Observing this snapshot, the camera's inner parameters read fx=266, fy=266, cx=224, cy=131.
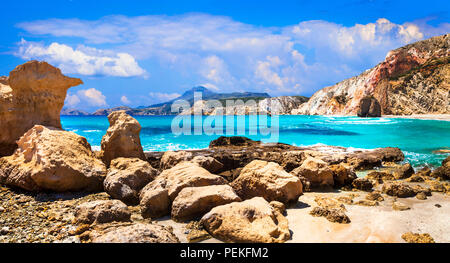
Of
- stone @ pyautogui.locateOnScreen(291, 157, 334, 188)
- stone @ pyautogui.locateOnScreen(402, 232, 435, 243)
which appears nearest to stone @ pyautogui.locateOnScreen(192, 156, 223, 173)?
stone @ pyautogui.locateOnScreen(291, 157, 334, 188)

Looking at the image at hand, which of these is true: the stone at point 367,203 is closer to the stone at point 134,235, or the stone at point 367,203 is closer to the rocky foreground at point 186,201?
the rocky foreground at point 186,201

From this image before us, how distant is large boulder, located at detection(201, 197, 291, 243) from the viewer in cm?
461

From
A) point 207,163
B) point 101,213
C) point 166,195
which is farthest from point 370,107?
point 101,213

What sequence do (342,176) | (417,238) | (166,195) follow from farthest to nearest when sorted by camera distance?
1. (342,176)
2. (166,195)
3. (417,238)

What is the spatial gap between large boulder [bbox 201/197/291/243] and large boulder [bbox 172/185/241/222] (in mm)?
449

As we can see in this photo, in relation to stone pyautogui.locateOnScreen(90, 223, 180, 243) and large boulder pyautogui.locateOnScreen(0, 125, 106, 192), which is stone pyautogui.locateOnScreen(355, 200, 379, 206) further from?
large boulder pyautogui.locateOnScreen(0, 125, 106, 192)

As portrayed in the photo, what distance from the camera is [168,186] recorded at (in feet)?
21.4

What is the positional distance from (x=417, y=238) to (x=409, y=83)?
81024mm

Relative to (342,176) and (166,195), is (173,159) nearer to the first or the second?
(166,195)

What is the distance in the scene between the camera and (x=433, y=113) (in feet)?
206

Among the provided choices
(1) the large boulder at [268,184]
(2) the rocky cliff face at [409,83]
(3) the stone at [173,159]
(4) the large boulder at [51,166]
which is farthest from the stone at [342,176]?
(2) the rocky cliff face at [409,83]
